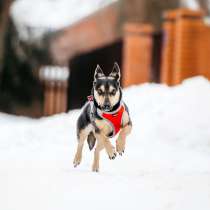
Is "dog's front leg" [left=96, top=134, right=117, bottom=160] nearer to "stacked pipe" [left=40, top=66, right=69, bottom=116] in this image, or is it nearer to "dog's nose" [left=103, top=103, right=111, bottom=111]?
"dog's nose" [left=103, top=103, right=111, bottom=111]

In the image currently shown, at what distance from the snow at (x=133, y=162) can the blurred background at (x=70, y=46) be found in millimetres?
3164

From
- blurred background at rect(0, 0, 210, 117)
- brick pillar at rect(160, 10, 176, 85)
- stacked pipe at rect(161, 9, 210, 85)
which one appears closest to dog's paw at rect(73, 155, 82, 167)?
stacked pipe at rect(161, 9, 210, 85)

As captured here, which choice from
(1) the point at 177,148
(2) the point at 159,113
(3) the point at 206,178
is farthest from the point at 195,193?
(2) the point at 159,113

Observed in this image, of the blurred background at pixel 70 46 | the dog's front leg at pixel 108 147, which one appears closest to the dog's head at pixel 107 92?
the dog's front leg at pixel 108 147

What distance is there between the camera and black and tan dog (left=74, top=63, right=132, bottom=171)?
13.2 ft

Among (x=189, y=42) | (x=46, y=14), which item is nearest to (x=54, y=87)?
(x=46, y=14)

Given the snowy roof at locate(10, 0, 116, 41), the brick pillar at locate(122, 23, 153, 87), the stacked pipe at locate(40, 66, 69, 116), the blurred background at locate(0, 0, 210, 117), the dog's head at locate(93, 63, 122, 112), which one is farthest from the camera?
the snowy roof at locate(10, 0, 116, 41)

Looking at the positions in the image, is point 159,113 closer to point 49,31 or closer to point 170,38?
point 170,38

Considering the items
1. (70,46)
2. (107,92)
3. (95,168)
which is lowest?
(95,168)

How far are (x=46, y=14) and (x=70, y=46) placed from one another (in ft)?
7.97

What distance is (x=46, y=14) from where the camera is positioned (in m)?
15.9

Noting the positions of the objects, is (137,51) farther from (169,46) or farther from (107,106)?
(107,106)

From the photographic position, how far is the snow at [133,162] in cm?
401

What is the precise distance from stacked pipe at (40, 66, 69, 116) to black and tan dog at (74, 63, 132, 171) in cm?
928
